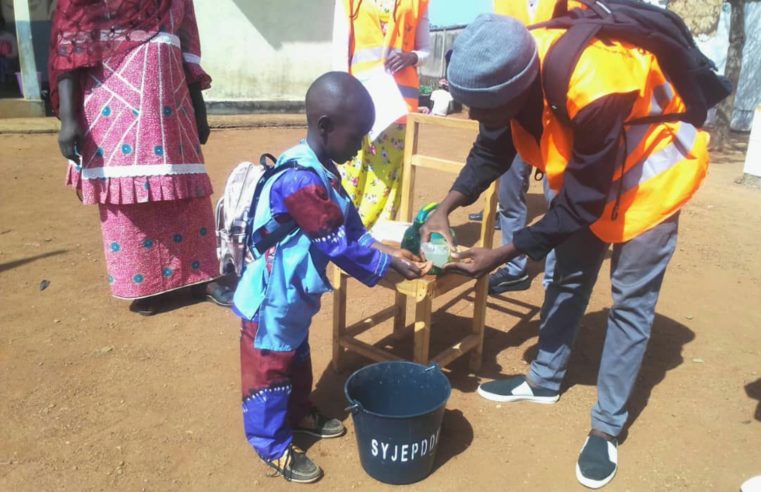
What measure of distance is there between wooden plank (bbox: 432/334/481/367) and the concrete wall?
925 cm

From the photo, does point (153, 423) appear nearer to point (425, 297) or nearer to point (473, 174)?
point (425, 297)

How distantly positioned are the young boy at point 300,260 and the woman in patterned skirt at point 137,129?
1.50 metres

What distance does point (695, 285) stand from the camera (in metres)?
4.87

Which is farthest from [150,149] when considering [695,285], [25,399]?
[695,285]

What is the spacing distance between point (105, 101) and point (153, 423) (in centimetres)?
181

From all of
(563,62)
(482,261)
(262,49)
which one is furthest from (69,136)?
(262,49)

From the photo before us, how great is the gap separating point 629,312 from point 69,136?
9.80 feet

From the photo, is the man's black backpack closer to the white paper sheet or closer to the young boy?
the young boy

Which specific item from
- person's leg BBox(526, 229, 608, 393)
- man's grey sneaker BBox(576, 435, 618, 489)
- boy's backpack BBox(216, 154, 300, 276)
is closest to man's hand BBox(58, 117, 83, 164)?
boy's backpack BBox(216, 154, 300, 276)

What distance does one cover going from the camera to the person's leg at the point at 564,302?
291 cm

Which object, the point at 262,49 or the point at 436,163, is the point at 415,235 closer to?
the point at 436,163

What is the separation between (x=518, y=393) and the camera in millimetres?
3289

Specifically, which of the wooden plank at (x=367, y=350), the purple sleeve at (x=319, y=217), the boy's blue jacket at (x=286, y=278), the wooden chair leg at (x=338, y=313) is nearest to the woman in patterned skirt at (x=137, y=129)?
the wooden chair leg at (x=338, y=313)

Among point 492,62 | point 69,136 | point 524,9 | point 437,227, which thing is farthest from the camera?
point 524,9
